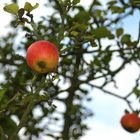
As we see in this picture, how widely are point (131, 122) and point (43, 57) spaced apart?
2.55 meters

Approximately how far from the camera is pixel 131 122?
4906 mm

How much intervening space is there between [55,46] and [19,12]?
0.38 m

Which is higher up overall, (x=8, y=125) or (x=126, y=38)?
(x=126, y=38)

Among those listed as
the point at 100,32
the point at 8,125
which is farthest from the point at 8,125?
the point at 100,32

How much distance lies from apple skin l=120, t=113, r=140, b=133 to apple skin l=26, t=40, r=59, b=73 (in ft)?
8.02

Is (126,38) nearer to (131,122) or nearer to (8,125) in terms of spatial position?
(131,122)

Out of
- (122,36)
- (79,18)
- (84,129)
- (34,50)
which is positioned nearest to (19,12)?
(34,50)

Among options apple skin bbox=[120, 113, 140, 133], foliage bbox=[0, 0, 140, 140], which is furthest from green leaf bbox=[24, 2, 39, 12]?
apple skin bbox=[120, 113, 140, 133]

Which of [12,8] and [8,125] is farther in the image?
[8,125]

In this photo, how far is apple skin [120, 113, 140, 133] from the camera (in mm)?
4906

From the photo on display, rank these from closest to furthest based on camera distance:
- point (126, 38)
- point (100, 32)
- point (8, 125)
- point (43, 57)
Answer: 1. point (43, 57)
2. point (100, 32)
3. point (8, 125)
4. point (126, 38)

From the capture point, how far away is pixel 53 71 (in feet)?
8.95

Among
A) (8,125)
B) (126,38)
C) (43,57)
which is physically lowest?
(8,125)

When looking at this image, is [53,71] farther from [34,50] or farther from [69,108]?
[69,108]
